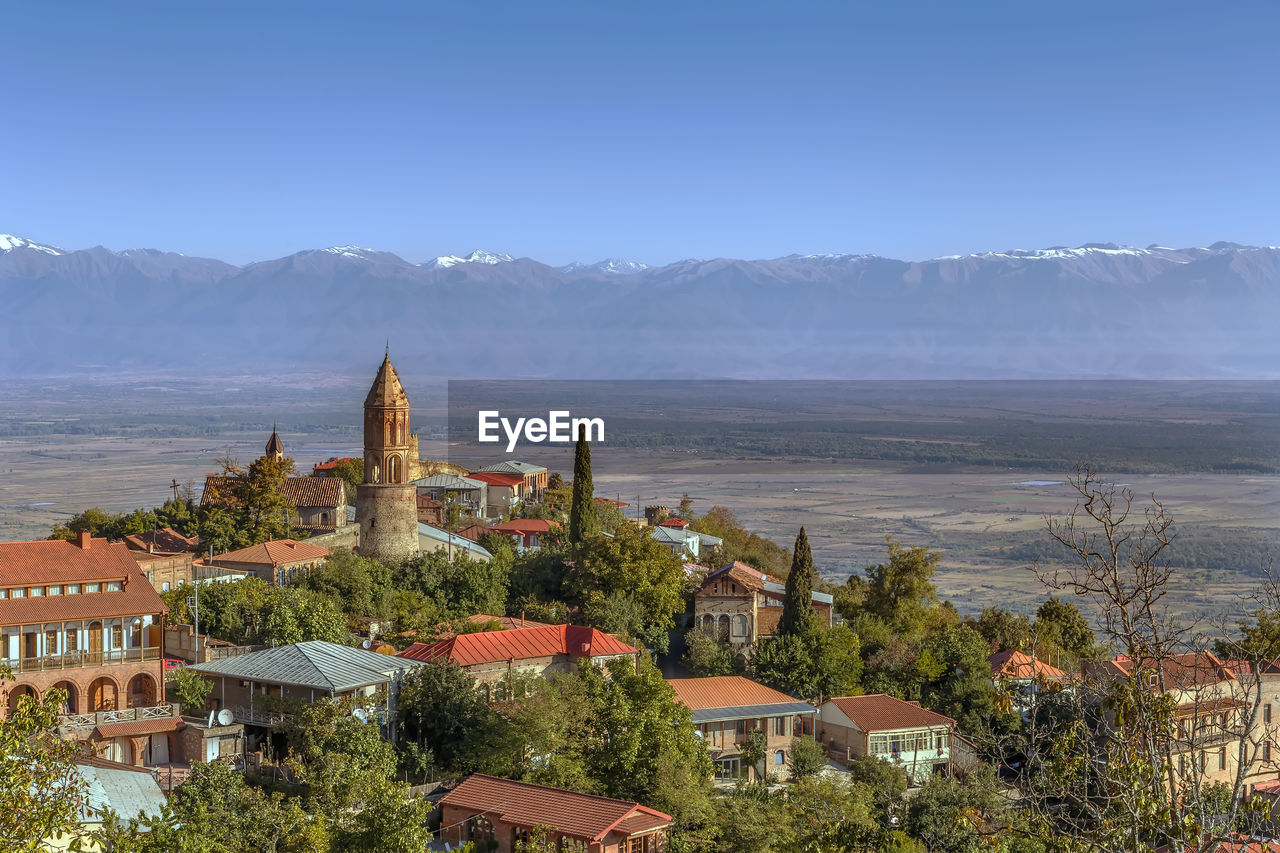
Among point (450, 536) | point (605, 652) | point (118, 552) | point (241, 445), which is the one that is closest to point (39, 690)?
point (118, 552)

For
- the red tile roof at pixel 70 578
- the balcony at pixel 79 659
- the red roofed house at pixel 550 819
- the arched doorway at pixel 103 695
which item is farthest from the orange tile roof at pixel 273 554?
the red roofed house at pixel 550 819

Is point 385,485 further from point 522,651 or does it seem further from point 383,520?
point 522,651

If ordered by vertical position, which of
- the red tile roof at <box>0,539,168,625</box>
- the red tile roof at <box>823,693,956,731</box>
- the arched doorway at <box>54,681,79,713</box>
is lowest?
the red tile roof at <box>823,693,956,731</box>

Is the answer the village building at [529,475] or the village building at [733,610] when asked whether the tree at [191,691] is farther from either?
the village building at [529,475]

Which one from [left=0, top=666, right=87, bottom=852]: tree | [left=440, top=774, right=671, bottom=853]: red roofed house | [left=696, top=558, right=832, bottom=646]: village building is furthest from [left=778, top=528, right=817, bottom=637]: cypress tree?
[left=0, top=666, right=87, bottom=852]: tree

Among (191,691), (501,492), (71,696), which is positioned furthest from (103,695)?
(501,492)

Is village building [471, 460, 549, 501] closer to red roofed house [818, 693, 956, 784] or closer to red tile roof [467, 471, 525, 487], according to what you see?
red tile roof [467, 471, 525, 487]

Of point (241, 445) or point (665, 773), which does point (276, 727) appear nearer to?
point (665, 773)
